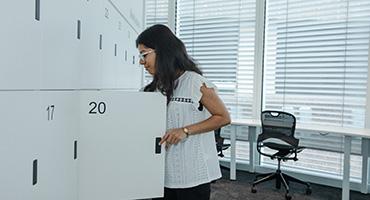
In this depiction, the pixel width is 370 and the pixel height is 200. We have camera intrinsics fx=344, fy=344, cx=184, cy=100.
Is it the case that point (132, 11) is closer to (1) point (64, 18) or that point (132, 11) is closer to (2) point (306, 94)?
(1) point (64, 18)

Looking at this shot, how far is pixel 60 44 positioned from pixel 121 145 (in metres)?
0.47

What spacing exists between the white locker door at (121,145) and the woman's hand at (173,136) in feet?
0.09

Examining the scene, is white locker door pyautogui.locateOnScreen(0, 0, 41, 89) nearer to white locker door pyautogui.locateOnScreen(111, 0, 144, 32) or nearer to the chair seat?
white locker door pyautogui.locateOnScreen(111, 0, 144, 32)

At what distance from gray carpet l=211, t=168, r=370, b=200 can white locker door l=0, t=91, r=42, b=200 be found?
2921mm

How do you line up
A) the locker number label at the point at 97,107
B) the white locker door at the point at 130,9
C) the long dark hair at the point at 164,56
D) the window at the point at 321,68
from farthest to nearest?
the window at the point at 321,68, the white locker door at the point at 130,9, the long dark hair at the point at 164,56, the locker number label at the point at 97,107

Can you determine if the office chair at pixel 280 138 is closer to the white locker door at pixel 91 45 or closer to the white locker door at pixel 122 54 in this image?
the white locker door at pixel 122 54

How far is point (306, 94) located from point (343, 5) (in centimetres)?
121

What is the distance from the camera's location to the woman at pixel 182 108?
150 centimetres

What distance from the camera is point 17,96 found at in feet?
3.31

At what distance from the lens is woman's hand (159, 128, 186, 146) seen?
1.45 meters

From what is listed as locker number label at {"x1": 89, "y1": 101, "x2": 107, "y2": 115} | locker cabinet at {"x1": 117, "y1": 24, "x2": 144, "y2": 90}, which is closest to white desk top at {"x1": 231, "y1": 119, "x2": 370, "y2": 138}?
locker cabinet at {"x1": 117, "y1": 24, "x2": 144, "y2": 90}

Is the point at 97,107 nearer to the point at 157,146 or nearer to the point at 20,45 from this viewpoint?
the point at 157,146

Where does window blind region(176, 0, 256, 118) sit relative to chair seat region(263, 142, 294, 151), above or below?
above

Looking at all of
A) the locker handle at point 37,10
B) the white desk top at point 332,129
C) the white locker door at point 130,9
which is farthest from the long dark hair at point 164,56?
the white desk top at point 332,129
